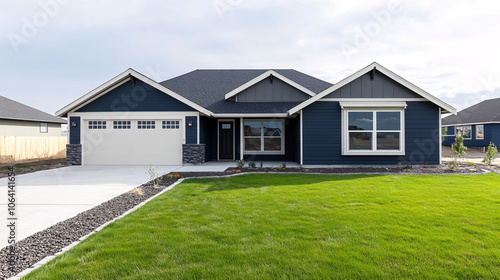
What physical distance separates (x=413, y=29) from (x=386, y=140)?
174 inches

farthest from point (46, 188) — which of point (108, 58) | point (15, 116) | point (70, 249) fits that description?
point (15, 116)

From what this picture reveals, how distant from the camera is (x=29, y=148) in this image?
56.3 ft

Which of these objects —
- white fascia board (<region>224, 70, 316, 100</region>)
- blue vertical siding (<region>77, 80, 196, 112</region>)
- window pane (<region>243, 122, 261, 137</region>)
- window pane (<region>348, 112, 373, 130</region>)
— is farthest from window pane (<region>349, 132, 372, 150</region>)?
blue vertical siding (<region>77, 80, 196, 112</region>)


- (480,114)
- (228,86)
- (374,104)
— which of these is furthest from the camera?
(480,114)

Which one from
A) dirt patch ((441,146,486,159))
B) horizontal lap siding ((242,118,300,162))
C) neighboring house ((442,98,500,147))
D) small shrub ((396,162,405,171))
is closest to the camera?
small shrub ((396,162,405,171))

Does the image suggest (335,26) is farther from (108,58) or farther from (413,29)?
(108,58)

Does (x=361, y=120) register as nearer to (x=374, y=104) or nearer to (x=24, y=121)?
(x=374, y=104)

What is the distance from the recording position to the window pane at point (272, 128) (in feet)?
46.7

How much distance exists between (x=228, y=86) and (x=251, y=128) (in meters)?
4.10

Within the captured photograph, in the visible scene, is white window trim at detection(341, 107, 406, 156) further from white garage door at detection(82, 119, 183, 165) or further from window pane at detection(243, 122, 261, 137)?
white garage door at detection(82, 119, 183, 165)

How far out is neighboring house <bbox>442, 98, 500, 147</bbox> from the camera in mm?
23141

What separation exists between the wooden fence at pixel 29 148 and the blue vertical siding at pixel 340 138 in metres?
17.1

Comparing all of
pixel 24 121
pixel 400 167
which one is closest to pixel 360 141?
pixel 400 167

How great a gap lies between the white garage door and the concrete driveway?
151 inches
